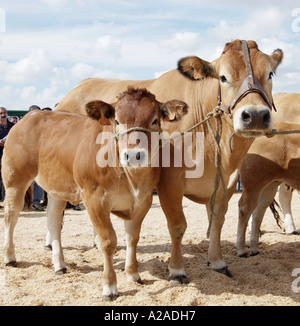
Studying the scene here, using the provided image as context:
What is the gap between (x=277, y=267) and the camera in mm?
5512

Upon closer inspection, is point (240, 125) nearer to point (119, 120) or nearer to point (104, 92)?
point (119, 120)

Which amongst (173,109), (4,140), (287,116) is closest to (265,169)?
(173,109)

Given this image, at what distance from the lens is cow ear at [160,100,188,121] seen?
182 inches

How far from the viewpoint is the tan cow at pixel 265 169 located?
6.09 metres

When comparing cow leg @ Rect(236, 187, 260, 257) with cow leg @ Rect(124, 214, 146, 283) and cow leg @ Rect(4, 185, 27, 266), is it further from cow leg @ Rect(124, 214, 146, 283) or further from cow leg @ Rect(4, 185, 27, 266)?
cow leg @ Rect(4, 185, 27, 266)

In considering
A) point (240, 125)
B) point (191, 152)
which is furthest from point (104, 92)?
point (240, 125)

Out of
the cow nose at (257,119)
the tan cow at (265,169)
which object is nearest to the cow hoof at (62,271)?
the tan cow at (265,169)

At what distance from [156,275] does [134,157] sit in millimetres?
1902

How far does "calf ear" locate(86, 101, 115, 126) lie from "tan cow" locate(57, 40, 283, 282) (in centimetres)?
90

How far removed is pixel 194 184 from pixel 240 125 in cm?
117

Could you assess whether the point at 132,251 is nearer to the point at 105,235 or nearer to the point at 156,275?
the point at 156,275

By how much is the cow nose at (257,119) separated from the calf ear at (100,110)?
1377mm

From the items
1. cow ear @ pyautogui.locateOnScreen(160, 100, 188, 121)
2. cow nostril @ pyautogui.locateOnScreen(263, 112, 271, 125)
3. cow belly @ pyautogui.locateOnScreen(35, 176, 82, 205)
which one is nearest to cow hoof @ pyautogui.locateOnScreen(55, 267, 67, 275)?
cow belly @ pyautogui.locateOnScreen(35, 176, 82, 205)

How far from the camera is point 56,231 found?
5.71 metres
